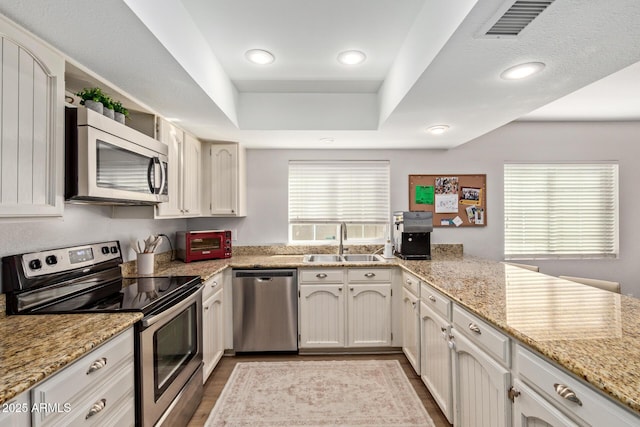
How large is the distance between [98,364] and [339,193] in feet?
8.81

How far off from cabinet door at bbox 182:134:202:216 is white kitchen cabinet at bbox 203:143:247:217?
0.34 feet

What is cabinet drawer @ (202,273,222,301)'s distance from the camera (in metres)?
2.32

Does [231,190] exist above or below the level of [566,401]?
above

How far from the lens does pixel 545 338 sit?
1.07 meters

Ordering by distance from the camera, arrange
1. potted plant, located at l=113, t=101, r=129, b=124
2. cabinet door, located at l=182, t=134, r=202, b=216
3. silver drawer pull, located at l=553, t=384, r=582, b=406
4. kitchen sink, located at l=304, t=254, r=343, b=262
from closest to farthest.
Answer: silver drawer pull, located at l=553, t=384, r=582, b=406, potted plant, located at l=113, t=101, r=129, b=124, cabinet door, located at l=182, t=134, r=202, b=216, kitchen sink, located at l=304, t=254, r=343, b=262

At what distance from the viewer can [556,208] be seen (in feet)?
11.4

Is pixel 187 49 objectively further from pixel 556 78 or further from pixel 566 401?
pixel 566 401

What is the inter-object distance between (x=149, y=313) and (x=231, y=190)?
1.81 meters

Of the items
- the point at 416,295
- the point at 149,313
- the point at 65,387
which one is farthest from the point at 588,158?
the point at 65,387

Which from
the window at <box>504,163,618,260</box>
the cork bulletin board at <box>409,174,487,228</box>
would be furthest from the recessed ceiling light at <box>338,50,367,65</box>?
the window at <box>504,163,618,260</box>

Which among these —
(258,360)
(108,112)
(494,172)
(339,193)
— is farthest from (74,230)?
(494,172)

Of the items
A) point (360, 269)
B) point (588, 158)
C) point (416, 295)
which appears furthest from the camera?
point (588, 158)

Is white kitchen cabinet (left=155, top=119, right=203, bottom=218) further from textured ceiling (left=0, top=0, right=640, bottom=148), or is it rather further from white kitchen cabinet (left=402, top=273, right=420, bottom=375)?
white kitchen cabinet (left=402, top=273, right=420, bottom=375)

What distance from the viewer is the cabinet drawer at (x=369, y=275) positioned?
2832 mm
